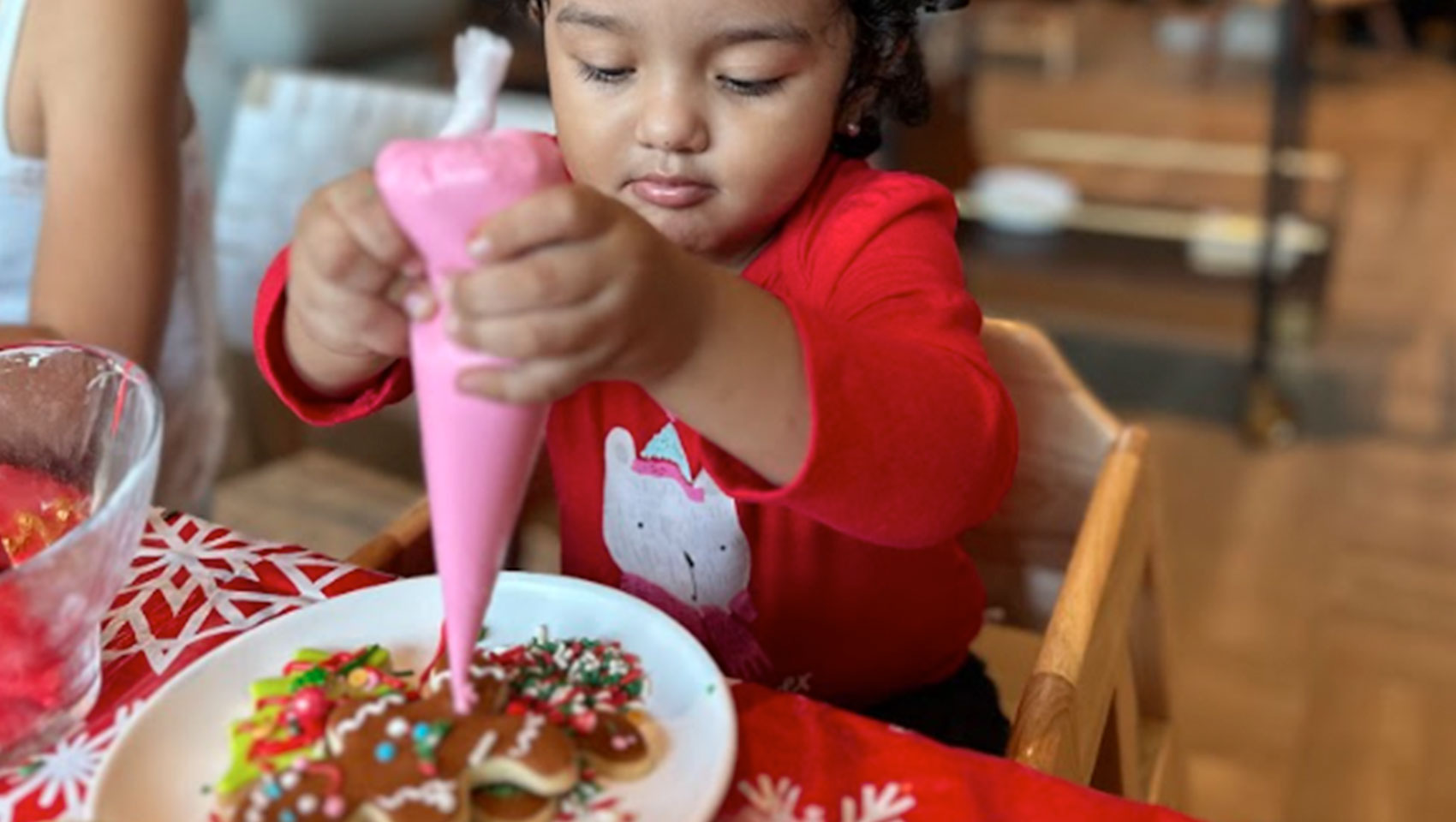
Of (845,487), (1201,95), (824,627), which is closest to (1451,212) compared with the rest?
(1201,95)

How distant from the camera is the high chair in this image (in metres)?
0.64

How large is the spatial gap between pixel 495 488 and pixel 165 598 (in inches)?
9.2

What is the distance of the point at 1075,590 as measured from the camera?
0.70 meters

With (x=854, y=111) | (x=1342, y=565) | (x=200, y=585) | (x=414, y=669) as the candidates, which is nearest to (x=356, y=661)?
(x=414, y=669)

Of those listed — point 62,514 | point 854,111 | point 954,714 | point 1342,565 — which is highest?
point 854,111

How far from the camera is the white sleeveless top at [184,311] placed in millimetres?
976

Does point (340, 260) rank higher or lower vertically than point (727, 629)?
higher

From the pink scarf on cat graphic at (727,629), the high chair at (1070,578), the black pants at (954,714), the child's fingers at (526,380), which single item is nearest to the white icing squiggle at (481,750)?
the child's fingers at (526,380)

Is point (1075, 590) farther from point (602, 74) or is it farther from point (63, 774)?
point (63, 774)

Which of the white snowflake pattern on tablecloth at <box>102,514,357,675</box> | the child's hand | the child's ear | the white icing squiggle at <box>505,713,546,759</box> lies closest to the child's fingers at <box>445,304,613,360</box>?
the child's hand

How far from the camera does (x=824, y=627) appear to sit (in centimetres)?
83

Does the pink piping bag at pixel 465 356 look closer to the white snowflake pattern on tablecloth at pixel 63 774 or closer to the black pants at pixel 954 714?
the white snowflake pattern on tablecloth at pixel 63 774

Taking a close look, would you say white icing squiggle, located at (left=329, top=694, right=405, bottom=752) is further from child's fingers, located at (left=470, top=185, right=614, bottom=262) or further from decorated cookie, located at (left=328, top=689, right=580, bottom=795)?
child's fingers, located at (left=470, top=185, right=614, bottom=262)

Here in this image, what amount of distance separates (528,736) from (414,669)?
0.31 feet
